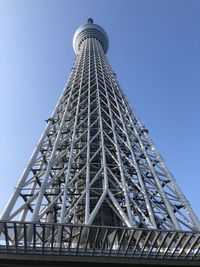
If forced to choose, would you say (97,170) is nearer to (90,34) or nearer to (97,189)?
(97,189)

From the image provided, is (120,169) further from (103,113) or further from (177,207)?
(103,113)

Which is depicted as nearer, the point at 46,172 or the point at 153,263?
the point at 153,263

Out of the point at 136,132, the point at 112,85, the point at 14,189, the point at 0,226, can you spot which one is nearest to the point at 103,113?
the point at 136,132

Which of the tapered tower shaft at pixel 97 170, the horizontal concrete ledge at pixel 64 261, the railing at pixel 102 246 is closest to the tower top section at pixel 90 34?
the tapered tower shaft at pixel 97 170

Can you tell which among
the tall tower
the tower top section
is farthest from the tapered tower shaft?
the tower top section

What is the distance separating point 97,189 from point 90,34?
2478 inches

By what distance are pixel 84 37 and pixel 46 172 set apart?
6059 cm

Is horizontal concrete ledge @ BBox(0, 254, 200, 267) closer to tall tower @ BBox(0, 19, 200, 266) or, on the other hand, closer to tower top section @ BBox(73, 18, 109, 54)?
tall tower @ BBox(0, 19, 200, 266)

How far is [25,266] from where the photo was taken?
16.3 m

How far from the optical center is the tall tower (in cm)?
1673

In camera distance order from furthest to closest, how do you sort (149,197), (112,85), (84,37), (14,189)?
(84,37) → (112,85) → (149,197) → (14,189)

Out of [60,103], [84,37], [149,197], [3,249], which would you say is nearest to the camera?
[3,249]

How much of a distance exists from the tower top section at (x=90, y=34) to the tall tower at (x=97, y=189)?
3112 centimetres

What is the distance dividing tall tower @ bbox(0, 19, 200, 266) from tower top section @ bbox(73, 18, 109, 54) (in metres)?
31.1
